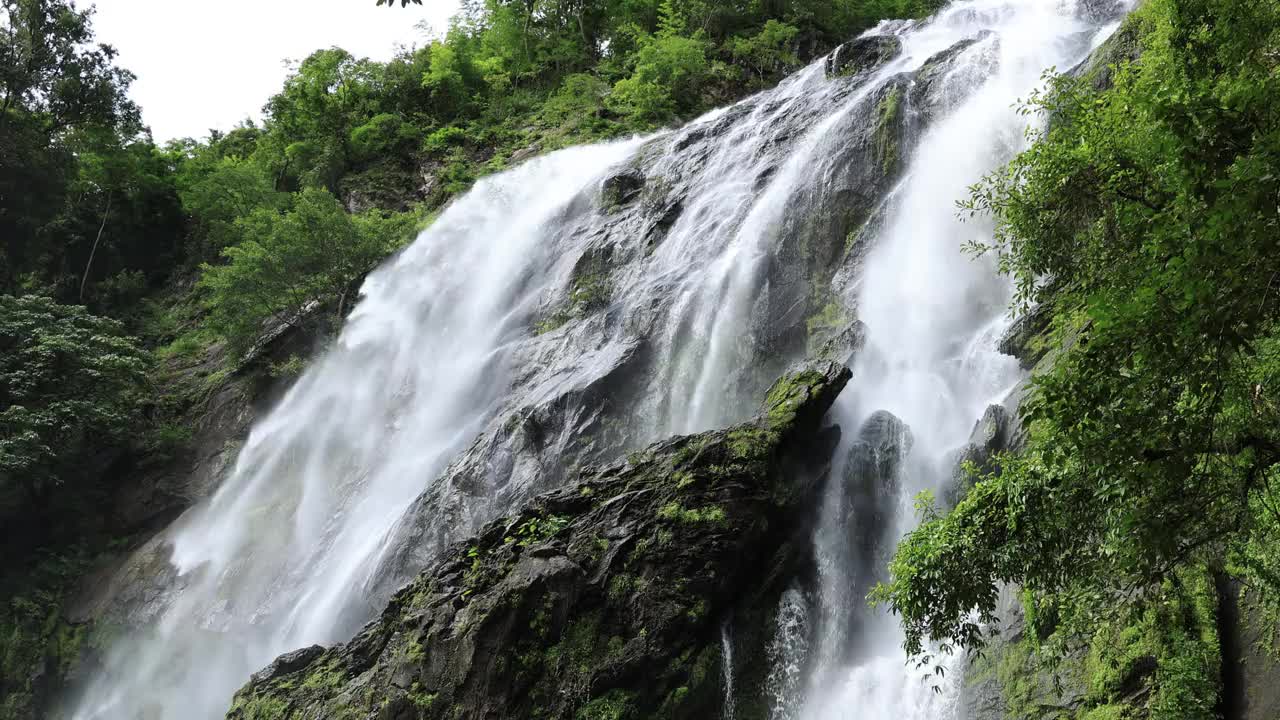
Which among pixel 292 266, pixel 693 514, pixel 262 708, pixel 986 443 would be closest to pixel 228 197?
pixel 292 266

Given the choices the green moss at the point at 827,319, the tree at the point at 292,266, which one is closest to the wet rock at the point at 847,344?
the green moss at the point at 827,319

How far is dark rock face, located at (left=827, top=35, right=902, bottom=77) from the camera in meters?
19.5

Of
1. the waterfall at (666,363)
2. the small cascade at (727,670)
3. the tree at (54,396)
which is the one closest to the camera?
the small cascade at (727,670)

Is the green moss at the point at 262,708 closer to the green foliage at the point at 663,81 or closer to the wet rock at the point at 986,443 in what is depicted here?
the wet rock at the point at 986,443

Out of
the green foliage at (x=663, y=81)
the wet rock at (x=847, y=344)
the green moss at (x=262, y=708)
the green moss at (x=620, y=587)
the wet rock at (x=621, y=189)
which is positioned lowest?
the wet rock at (x=847, y=344)

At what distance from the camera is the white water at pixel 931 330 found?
8.72 metres

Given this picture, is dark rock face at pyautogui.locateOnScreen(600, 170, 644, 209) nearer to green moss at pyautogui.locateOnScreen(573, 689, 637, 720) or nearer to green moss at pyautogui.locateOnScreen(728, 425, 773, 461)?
green moss at pyautogui.locateOnScreen(728, 425, 773, 461)

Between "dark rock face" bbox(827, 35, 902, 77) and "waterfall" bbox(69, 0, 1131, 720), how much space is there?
0.55 feet

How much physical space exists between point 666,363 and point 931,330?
4539 millimetres

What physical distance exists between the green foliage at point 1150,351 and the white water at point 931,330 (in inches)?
60.4

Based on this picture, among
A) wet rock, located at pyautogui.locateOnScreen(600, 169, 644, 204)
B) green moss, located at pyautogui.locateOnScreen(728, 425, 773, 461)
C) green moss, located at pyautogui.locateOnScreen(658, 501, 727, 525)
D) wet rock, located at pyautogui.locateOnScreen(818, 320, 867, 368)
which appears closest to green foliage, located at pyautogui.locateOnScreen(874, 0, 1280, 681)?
green moss, located at pyautogui.locateOnScreen(658, 501, 727, 525)

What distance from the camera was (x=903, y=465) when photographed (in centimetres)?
1023

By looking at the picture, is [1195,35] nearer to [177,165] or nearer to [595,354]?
[595,354]

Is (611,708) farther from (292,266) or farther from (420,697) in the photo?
(292,266)
